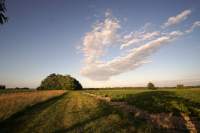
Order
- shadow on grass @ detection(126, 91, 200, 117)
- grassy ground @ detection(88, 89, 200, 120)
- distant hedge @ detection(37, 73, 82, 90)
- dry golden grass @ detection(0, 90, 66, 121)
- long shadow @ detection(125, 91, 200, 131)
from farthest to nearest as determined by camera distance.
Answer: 1. distant hedge @ detection(37, 73, 82, 90)
2. grassy ground @ detection(88, 89, 200, 120)
3. shadow on grass @ detection(126, 91, 200, 117)
4. dry golden grass @ detection(0, 90, 66, 121)
5. long shadow @ detection(125, 91, 200, 131)

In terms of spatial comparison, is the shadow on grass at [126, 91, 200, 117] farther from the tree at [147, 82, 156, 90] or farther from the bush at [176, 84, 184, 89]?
the bush at [176, 84, 184, 89]

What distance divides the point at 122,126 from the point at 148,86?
422ft

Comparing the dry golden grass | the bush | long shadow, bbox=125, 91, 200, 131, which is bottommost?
long shadow, bbox=125, 91, 200, 131

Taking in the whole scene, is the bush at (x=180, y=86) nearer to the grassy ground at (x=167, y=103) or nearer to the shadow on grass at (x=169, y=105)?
the grassy ground at (x=167, y=103)

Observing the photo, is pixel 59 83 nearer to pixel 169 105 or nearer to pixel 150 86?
pixel 150 86

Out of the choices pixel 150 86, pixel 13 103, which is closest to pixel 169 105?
pixel 13 103

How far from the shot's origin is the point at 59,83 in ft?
442

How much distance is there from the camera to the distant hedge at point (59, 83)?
123944mm

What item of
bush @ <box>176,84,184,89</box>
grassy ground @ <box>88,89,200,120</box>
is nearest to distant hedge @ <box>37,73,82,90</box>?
bush @ <box>176,84,184,89</box>

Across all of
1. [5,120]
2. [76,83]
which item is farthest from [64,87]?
[5,120]

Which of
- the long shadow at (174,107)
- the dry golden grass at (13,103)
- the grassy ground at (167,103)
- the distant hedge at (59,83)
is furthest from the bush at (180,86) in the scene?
the dry golden grass at (13,103)

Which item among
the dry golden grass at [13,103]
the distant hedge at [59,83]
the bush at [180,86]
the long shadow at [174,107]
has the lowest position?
the long shadow at [174,107]

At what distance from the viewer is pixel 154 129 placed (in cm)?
948

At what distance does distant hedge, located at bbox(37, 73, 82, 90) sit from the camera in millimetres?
123944
